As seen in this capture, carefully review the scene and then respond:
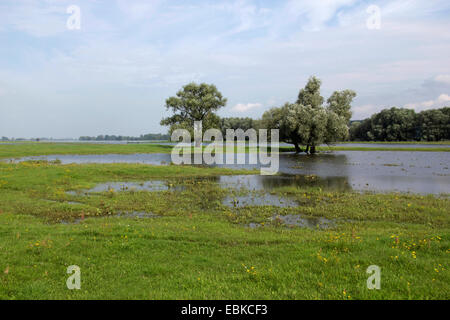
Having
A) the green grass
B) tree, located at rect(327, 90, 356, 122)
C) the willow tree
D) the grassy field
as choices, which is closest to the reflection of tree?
the grassy field

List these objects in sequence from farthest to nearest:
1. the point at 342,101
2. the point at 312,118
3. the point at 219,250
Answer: the point at 342,101
the point at 312,118
the point at 219,250

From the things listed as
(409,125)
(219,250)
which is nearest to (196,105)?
(219,250)

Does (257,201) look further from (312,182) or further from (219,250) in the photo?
(312,182)

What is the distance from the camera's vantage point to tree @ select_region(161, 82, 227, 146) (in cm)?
8381

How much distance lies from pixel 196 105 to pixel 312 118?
35.0 metres

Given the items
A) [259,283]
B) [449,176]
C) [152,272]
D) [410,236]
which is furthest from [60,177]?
[449,176]

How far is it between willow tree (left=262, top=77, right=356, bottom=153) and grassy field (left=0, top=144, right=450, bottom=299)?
47425 mm

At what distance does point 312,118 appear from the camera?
64.6m

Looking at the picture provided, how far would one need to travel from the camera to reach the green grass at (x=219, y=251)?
6750 mm

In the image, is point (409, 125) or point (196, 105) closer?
point (196, 105)

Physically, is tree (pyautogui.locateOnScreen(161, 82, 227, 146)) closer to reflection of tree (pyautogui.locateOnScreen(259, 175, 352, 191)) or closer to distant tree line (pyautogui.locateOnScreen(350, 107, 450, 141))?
reflection of tree (pyautogui.locateOnScreen(259, 175, 352, 191))

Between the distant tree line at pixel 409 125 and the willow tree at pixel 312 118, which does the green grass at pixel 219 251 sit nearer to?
the willow tree at pixel 312 118

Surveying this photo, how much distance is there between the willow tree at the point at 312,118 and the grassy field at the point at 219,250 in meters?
47.4

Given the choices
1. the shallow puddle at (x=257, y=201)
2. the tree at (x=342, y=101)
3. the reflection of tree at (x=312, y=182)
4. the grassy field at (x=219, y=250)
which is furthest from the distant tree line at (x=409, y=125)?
the shallow puddle at (x=257, y=201)
